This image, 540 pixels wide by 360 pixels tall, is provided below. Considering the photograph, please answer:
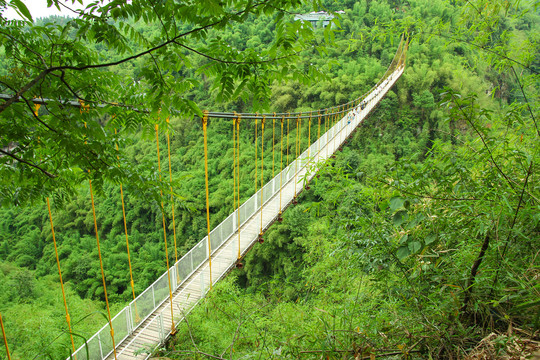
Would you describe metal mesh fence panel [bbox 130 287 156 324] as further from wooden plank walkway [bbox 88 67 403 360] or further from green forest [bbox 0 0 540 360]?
green forest [bbox 0 0 540 360]

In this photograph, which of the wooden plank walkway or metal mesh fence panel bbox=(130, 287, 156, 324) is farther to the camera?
metal mesh fence panel bbox=(130, 287, 156, 324)

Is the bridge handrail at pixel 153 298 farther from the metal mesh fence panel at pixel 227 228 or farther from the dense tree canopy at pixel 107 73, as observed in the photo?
the dense tree canopy at pixel 107 73

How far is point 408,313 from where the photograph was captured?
40.7 inches

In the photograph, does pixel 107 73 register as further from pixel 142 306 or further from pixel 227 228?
pixel 227 228

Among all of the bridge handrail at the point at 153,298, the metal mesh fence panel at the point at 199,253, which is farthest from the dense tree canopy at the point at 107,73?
the metal mesh fence panel at the point at 199,253

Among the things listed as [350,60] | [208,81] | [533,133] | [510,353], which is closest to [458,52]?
[350,60]

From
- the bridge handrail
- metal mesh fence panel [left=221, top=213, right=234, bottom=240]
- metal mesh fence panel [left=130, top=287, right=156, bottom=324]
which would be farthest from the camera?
metal mesh fence panel [left=221, top=213, right=234, bottom=240]

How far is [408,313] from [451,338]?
0.51ft

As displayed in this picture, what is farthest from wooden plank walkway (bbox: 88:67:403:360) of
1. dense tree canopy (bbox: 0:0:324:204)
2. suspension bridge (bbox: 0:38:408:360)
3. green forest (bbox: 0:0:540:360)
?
dense tree canopy (bbox: 0:0:324:204)

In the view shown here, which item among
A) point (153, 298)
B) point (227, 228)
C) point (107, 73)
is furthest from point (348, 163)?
point (227, 228)

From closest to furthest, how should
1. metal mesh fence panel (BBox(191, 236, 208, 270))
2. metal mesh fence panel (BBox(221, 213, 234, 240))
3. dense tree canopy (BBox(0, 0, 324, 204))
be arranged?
dense tree canopy (BBox(0, 0, 324, 204))
metal mesh fence panel (BBox(191, 236, 208, 270))
metal mesh fence panel (BBox(221, 213, 234, 240))

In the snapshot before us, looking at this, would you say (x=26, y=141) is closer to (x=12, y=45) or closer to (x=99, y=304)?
(x=12, y=45)

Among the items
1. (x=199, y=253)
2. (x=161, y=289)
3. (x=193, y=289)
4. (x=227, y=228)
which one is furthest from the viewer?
(x=227, y=228)

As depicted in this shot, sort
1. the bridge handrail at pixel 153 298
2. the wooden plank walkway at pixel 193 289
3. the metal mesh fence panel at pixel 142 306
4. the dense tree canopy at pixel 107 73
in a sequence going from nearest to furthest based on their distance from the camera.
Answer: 1. the dense tree canopy at pixel 107 73
2. the bridge handrail at pixel 153 298
3. the wooden plank walkway at pixel 193 289
4. the metal mesh fence panel at pixel 142 306
